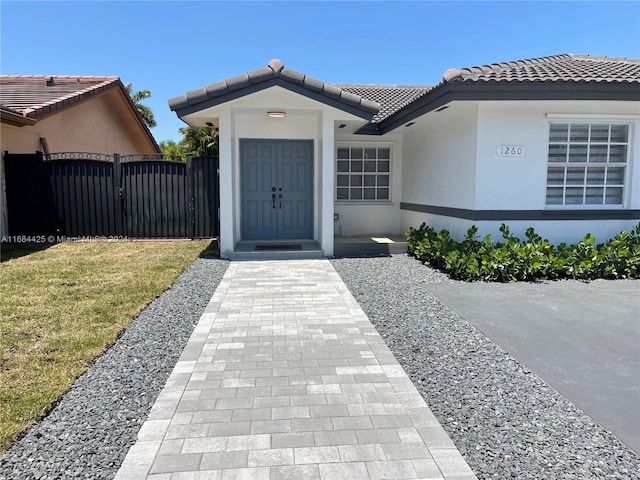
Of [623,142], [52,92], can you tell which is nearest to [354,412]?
[623,142]

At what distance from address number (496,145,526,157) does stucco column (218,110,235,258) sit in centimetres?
525

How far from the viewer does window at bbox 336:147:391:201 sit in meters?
12.1

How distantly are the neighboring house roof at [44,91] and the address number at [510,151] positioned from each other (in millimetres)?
10559

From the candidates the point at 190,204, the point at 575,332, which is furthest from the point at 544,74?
the point at 190,204

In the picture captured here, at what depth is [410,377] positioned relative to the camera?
12.2ft

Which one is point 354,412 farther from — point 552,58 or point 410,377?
point 552,58

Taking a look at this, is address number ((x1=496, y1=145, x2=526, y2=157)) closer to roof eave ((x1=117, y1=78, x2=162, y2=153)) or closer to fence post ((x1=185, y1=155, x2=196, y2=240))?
fence post ((x1=185, y1=155, x2=196, y2=240))

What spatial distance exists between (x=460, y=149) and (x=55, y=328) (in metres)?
7.49

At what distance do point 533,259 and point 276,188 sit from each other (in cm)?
577

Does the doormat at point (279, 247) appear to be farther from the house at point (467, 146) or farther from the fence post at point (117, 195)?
the fence post at point (117, 195)

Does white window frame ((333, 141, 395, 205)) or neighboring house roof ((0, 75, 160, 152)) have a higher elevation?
neighboring house roof ((0, 75, 160, 152))

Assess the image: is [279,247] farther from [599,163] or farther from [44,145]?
[44,145]

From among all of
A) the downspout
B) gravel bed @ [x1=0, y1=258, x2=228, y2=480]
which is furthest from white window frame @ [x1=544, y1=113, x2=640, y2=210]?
the downspout

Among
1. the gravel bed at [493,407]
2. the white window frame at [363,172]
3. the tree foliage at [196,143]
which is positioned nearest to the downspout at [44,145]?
the white window frame at [363,172]
